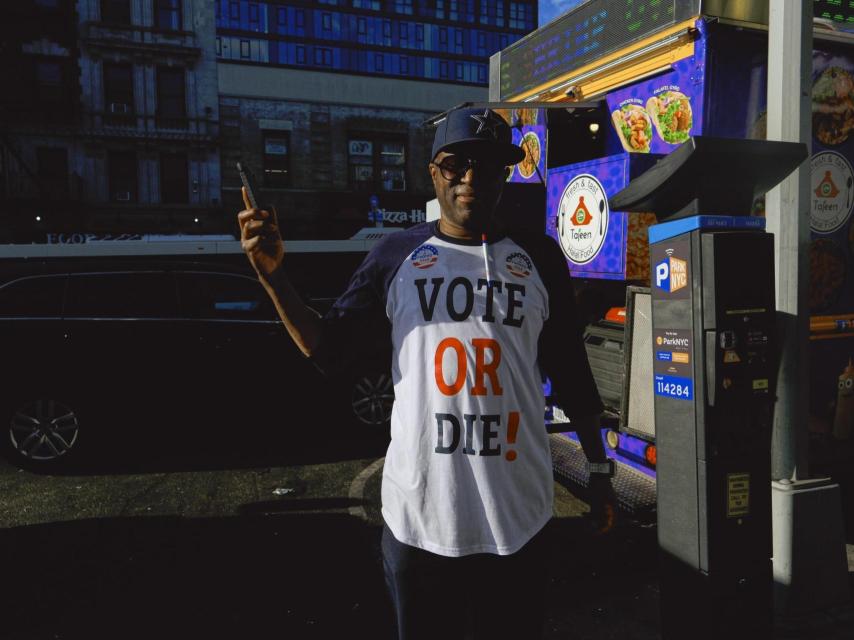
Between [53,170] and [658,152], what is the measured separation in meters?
21.7

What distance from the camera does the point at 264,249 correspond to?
1830 millimetres

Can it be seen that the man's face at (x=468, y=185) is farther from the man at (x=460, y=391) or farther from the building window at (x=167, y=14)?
the building window at (x=167, y=14)

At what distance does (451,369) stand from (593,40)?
14.1ft

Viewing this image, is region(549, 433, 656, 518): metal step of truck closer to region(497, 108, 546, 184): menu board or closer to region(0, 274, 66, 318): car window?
region(497, 108, 546, 184): menu board

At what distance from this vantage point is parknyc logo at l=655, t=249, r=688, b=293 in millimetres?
2713

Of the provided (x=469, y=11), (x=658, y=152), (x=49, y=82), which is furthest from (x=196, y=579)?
(x=469, y=11)

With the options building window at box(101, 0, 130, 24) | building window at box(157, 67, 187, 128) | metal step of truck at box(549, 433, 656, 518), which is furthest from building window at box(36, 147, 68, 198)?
metal step of truck at box(549, 433, 656, 518)

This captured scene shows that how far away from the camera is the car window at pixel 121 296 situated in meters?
6.21

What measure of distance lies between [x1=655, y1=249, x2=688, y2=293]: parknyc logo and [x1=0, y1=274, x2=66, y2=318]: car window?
18.3 ft

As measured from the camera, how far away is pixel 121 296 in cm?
632

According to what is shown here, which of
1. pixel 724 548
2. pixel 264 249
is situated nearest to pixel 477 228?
pixel 264 249

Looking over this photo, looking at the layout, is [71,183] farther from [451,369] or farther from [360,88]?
[451,369]

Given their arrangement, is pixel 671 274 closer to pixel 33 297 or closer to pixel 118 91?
pixel 33 297

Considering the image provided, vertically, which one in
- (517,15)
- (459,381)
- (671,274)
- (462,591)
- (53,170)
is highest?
(517,15)
